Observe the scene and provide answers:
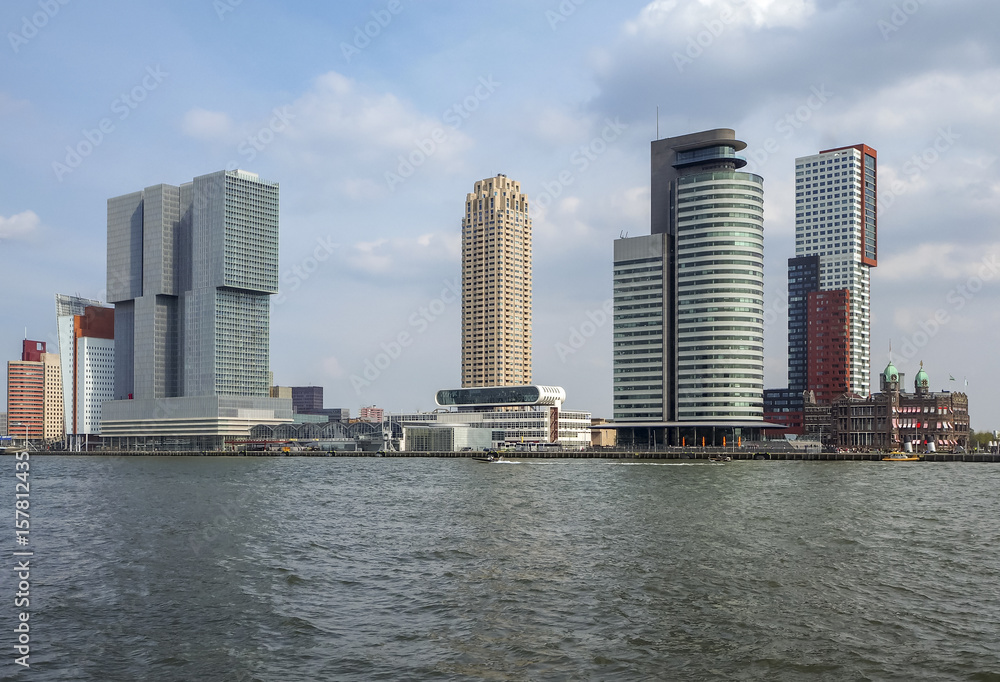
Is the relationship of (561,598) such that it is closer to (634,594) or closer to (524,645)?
(634,594)

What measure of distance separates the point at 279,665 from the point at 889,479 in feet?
408

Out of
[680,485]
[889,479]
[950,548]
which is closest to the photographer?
[950,548]

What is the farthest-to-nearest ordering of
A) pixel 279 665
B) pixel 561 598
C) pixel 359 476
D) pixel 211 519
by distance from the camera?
pixel 359 476, pixel 211 519, pixel 561 598, pixel 279 665

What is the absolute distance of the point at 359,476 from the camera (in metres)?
156

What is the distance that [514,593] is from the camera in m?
43.5

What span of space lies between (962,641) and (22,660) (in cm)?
3444

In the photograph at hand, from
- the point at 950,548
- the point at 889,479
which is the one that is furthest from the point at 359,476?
the point at 950,548

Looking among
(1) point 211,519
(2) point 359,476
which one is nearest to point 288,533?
(1) point 211,519

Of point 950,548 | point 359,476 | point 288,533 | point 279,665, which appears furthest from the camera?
point 359,476

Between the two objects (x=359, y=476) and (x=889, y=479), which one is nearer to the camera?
(x=889, y=479)

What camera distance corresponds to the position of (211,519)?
76.3 metres

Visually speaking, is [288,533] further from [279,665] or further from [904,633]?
[904,633]

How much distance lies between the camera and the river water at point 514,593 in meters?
32.5

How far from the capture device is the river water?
32531 mm
